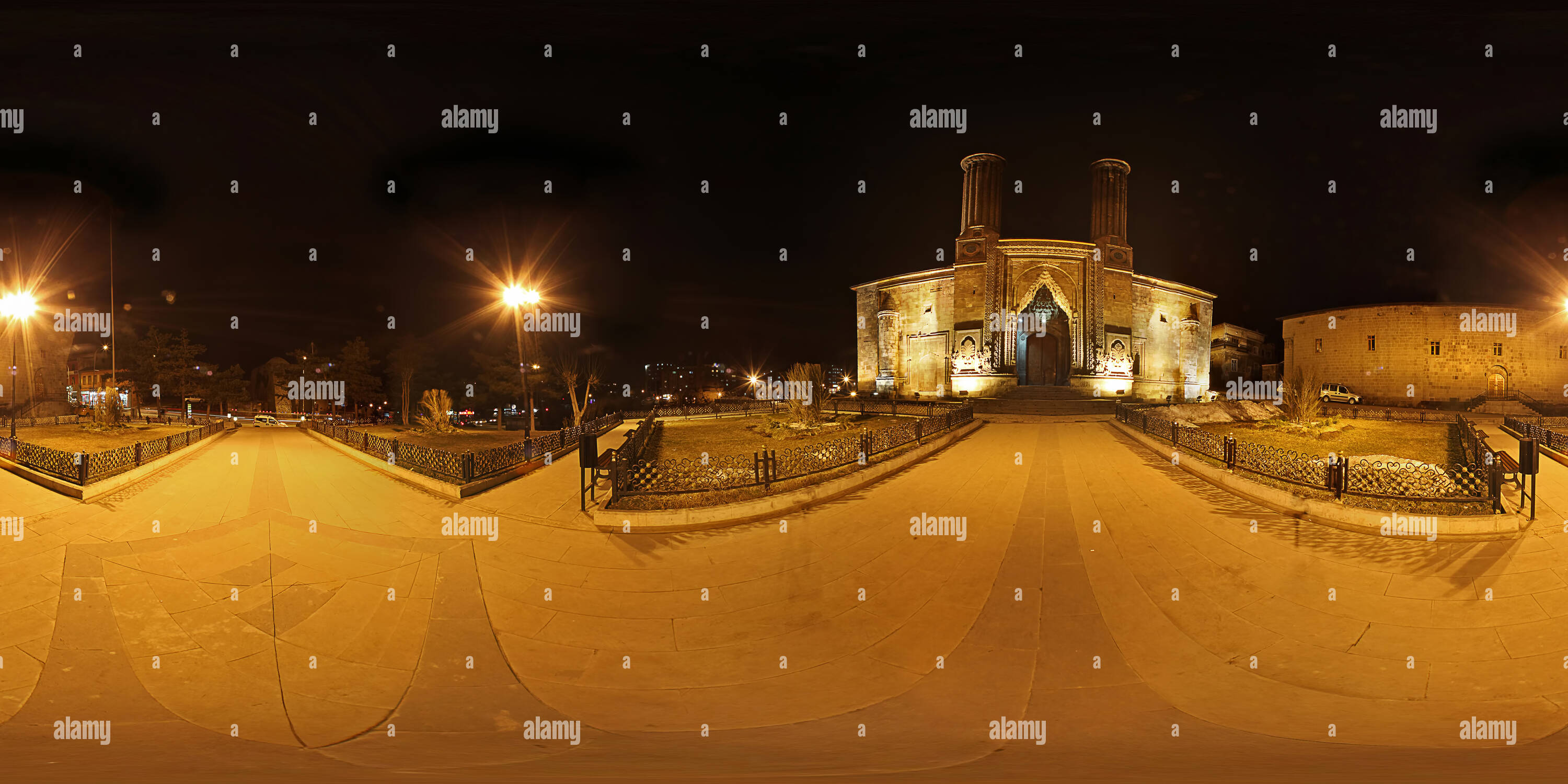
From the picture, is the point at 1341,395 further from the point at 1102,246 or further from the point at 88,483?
the point at 88,483

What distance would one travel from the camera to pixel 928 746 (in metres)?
4.15

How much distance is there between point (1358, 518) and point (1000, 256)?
31.4 metres

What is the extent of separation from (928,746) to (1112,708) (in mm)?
1584

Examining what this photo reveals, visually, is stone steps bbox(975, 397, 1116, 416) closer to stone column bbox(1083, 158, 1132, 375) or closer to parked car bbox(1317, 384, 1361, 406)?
stone column bbox(1083, 158, 1132, 375)

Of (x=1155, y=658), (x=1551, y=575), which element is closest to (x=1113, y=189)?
(x=1551, y=575)

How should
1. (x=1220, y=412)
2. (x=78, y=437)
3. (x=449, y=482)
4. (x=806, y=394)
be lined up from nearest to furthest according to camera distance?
1. (x=449, y=482)
2. (x=78, y=437)
3. (x=806, y=394)
4. (x=1220, y=412)

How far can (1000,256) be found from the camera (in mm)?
37594

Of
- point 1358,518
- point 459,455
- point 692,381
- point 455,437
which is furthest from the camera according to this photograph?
point 692,381

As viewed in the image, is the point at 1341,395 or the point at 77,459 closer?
the point at 77,459

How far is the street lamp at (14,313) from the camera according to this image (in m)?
12.2

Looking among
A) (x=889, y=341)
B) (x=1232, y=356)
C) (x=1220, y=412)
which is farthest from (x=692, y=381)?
(x=1220, y=412)

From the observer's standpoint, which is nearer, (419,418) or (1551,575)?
(1551,575)

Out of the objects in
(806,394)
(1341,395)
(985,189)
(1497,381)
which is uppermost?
(985,189)

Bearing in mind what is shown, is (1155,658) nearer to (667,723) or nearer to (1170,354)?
(667,723)
